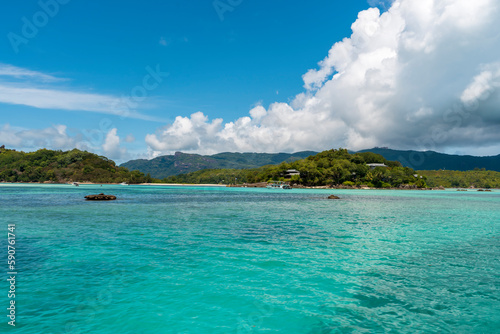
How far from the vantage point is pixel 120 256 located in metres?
18.4

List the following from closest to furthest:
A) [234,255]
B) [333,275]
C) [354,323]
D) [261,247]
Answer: [354,323] → [333,275] → [234,255] → [261,247]

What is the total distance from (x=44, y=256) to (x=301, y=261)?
16.3 meters

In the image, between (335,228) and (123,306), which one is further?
(335,228)

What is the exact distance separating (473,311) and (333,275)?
5.96 metres

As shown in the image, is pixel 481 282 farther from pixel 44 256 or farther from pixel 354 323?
pixel 44 256

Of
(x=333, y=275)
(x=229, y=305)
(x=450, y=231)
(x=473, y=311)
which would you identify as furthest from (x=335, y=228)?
(x=229, y=305)

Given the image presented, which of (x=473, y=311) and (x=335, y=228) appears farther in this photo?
(x=335, y=228)

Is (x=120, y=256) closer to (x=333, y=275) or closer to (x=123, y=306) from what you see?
(x=123, y=306)

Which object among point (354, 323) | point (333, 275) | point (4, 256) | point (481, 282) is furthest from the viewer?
→ point (4, 256)

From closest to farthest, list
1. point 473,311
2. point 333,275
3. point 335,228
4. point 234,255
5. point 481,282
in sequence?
point 473,311 → point 481,282 → point 333,275 → point 234,255 → point 335,228

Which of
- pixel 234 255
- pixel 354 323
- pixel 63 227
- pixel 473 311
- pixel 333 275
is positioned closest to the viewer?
pixel 354 323

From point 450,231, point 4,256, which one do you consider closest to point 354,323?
point 4,256

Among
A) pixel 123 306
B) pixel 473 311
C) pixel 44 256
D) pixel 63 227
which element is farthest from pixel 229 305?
pixel 63 227

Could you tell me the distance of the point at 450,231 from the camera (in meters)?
30.6
